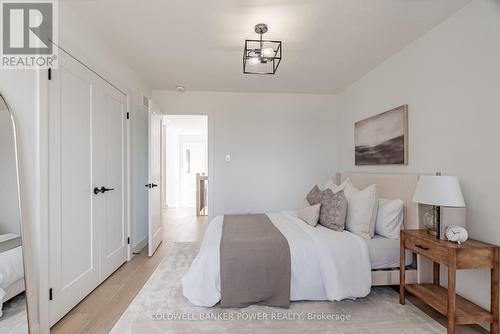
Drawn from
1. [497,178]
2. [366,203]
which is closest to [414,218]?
[366,203]

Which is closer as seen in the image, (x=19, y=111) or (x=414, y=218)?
(x=19, y=111)

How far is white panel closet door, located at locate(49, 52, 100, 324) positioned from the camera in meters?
1.86

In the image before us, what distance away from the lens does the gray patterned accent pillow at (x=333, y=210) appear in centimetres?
245

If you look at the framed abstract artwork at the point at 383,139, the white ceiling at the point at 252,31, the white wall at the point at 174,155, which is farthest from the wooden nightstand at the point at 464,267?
the white wall at the point at 174,155

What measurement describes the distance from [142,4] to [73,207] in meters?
1.76

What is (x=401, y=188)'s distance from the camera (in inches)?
100

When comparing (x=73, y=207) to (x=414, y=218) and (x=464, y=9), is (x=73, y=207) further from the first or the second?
(x=464, y=9)

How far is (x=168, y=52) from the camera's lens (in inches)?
107

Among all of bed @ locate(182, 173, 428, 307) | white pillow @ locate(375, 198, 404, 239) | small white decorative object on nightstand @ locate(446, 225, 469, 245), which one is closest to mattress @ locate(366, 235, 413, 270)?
bed @ locate(182, 173, 428, 307)

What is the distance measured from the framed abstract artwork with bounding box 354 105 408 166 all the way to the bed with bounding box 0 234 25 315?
11.1 feet

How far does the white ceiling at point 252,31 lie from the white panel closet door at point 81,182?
0.57 meters

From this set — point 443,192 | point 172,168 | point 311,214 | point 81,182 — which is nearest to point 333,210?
point 311,214

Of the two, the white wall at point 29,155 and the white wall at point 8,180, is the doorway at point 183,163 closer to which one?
the white wall at point 29,155

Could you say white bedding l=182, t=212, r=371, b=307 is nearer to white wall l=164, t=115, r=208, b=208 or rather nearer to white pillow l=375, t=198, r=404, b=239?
white pillow l=375, t=198, r=404, b=239
